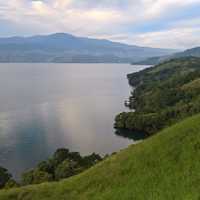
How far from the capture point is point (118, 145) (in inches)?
3967

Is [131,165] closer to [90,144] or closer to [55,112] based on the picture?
→ [90,144]

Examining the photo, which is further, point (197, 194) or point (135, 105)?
point (135, 105)

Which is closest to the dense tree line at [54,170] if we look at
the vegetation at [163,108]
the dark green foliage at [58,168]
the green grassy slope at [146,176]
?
the dark green foliage at [58,168]

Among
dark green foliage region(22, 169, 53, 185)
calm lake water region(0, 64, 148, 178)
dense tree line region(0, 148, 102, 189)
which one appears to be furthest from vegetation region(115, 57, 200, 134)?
dark green foliage region(22, 169, 53, 185)

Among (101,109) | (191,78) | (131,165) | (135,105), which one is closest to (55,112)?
(101,109)

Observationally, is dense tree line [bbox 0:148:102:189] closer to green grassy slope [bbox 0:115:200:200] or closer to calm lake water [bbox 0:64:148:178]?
calm lake water [bbox 0:64:148:178]

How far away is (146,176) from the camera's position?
1133 inches

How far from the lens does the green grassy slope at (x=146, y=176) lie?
2595cm

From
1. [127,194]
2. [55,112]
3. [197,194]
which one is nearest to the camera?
[197,194]

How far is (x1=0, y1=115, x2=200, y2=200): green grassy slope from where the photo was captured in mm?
25953

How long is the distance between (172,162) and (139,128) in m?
86.0

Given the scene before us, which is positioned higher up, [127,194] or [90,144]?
[127,194]

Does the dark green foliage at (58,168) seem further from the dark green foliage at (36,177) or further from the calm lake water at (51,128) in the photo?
the calm lake water at (51,128)

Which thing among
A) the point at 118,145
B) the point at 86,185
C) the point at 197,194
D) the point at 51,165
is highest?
the point at 197,194
